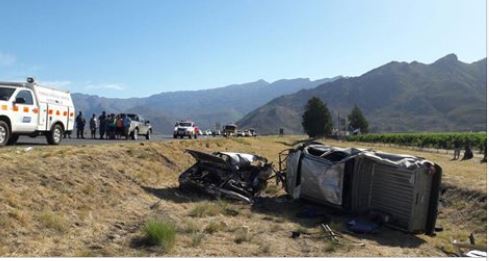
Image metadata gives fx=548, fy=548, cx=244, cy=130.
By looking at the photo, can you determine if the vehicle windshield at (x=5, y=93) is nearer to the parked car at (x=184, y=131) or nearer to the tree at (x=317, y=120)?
the parked car at (x=184, y=131)

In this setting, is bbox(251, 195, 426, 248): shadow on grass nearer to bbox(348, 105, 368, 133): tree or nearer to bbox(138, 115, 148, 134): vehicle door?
bbox(138, 115, 148, 134): vehicle door

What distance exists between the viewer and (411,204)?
14.5 meters

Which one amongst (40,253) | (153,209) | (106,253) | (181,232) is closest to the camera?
(40,253)

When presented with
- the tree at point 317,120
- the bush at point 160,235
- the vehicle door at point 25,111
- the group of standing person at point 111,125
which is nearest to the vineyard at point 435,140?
the tree at point 317,120

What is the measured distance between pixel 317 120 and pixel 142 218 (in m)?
83.6

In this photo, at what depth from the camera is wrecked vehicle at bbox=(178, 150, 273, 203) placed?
17125 mm

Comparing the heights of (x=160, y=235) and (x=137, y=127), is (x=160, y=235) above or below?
below

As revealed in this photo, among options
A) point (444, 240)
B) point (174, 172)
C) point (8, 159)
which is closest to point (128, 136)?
point (174, 172)

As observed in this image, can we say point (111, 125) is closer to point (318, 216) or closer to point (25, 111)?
point (25, 111)

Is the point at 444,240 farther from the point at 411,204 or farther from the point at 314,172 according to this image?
the point at 314,172

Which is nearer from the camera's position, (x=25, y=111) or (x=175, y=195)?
(x=175, y=195)

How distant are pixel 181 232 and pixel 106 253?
8.52 ft

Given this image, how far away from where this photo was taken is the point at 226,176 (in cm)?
1755

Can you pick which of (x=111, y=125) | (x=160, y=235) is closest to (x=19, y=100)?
(x=160, y=235)
